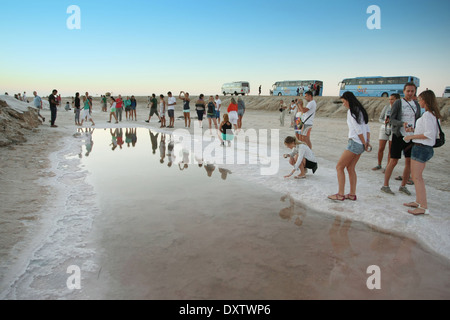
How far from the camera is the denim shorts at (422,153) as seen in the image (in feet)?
14.0

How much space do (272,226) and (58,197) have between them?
12.6ft

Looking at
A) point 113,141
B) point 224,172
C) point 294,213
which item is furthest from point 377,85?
point 294,213

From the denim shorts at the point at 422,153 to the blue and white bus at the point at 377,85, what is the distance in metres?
29.8

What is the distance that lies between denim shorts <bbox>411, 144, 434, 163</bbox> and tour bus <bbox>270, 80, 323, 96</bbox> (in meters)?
37.5

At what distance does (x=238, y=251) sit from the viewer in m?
3.42

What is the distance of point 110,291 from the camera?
2.69 m

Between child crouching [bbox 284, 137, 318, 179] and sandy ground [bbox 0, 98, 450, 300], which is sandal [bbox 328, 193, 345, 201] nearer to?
sandy ground [bbox 0, 98, 450, 300]

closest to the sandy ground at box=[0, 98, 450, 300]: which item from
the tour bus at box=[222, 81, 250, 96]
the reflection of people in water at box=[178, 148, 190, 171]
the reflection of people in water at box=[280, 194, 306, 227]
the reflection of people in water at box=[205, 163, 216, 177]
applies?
the reflection of people in water at box=[280, 194, 306, 227]

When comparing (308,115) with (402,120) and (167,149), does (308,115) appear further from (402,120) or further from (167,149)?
(167,149)

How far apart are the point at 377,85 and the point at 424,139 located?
32.4 m

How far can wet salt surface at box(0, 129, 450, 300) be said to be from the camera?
2.74 metres

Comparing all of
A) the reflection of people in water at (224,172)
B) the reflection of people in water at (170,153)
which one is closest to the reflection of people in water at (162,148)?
the reflection of people in water at (170,153)
